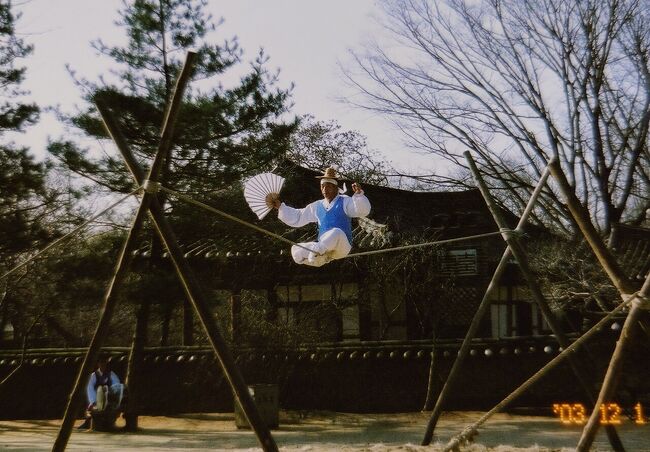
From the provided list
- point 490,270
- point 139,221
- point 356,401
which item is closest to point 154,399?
point 356,401

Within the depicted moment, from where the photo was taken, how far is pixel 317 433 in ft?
31.4

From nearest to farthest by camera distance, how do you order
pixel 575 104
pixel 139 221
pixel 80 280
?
pixel 139 221 < pixel 80 280 < pixel 575 104

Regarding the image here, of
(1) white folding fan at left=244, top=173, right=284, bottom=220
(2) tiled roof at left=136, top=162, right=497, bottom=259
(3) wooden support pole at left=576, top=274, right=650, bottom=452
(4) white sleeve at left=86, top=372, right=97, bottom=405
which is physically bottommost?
(4) white sleeve at left=86, top=372, right=97, bottom=405

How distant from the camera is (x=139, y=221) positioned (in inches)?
194

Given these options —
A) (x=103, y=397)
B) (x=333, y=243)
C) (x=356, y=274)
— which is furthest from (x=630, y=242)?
(x=103, y=397)

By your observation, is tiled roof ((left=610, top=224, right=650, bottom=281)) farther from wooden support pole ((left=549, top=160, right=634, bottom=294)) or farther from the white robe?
the white robe

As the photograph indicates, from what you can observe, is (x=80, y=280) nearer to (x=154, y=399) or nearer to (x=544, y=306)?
(x=154, y=399)

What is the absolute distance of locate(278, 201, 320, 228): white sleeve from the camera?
19.9 ft

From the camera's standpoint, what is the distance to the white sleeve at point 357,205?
5730 mm

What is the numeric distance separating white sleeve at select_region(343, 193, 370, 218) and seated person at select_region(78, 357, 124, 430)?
19.1 feet

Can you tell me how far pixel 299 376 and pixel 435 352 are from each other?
6.99 feet

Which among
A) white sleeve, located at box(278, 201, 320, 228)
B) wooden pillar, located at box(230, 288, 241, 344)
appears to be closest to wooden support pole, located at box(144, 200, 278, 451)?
white sleeve, located at box(278, 201, 320, 228)

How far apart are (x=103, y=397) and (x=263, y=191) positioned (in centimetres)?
564

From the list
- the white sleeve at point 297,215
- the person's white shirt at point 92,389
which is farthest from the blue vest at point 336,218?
the person's white shirt at point 92,389
